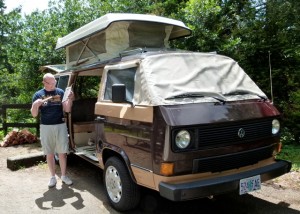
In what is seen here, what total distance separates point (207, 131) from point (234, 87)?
1.10 meters

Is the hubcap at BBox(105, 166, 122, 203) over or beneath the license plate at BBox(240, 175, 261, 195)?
beneath

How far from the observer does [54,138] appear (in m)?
5.71

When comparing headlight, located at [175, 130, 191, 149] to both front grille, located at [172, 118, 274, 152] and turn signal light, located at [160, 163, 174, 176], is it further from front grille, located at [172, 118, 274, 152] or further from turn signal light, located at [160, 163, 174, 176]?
turn signal light, located at [160, 163, 174, 176]

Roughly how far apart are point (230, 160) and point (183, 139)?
0.69 metres

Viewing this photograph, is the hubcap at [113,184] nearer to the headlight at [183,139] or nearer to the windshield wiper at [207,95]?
the headlight at [183,139]

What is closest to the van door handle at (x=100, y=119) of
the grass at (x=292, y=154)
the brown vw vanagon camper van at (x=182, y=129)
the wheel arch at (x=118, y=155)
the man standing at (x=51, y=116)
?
the brown vw vanagon camper van at (x=182, y=129)

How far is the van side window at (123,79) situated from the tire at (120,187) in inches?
37.7

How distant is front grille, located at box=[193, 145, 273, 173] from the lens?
3694mm

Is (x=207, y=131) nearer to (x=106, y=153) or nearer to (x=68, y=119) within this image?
(x=106, y=153)

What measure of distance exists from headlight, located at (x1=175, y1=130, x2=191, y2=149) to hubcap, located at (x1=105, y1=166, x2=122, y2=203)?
1.27 m

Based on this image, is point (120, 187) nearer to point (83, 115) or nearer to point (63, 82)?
point (83, 115)

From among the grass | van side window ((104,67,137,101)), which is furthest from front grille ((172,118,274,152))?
the grass

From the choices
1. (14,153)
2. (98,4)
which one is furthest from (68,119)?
(98,4)

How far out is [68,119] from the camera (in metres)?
6.50
